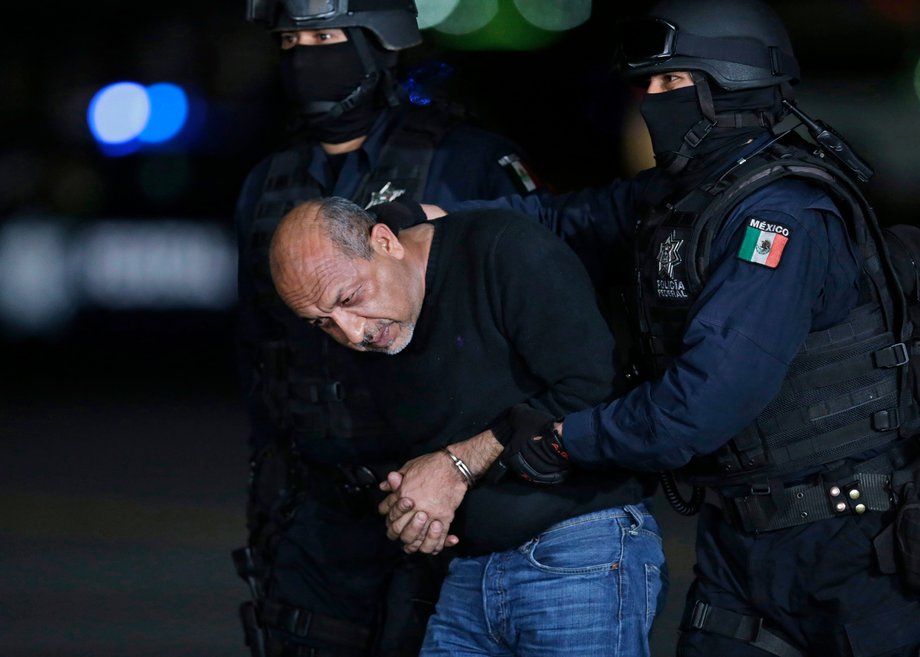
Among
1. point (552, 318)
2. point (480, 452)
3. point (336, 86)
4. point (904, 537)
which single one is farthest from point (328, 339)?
point (904, 537)

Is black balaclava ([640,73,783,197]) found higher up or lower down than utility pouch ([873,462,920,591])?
higher up

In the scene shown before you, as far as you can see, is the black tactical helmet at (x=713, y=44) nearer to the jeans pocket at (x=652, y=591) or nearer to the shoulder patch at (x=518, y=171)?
the shoulder patch at (x=518, y=171)

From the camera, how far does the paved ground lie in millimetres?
6328

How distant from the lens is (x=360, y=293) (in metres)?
3.17

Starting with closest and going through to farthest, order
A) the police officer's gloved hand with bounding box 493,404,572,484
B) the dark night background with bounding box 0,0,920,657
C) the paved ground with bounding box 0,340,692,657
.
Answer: the police officer's gloved hand with bounding box 493,404,572,484
the paved ground with bounding box 0,340,692,657
the dark night background with bounding box 0,0,920,657

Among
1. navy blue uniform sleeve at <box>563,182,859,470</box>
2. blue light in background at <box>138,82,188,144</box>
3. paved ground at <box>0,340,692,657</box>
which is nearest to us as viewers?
navy blue uniform sleeve at <box>563,182,859,470</box>

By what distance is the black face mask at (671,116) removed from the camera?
3373 millimetres

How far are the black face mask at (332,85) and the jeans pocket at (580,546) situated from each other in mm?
1709

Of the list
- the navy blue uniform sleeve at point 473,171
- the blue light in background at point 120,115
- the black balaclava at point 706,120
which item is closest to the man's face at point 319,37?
the navy blue uniform sleeve at point 473,171

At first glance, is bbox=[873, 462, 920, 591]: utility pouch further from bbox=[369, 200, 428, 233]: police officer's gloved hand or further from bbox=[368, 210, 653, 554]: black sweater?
bbox=[369, 200, 428, 233]: police officer's gloved hand

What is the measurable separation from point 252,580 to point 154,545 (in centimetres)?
327

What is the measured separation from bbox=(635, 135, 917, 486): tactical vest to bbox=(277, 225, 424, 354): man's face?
562 mm

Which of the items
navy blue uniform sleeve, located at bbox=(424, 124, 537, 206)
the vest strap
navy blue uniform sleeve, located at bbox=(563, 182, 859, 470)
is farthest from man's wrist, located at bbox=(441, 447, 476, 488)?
navy blue uniform sleeve, located at bbox=(424, 124, 537, 206)

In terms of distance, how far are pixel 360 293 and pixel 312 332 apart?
3.79 feet
